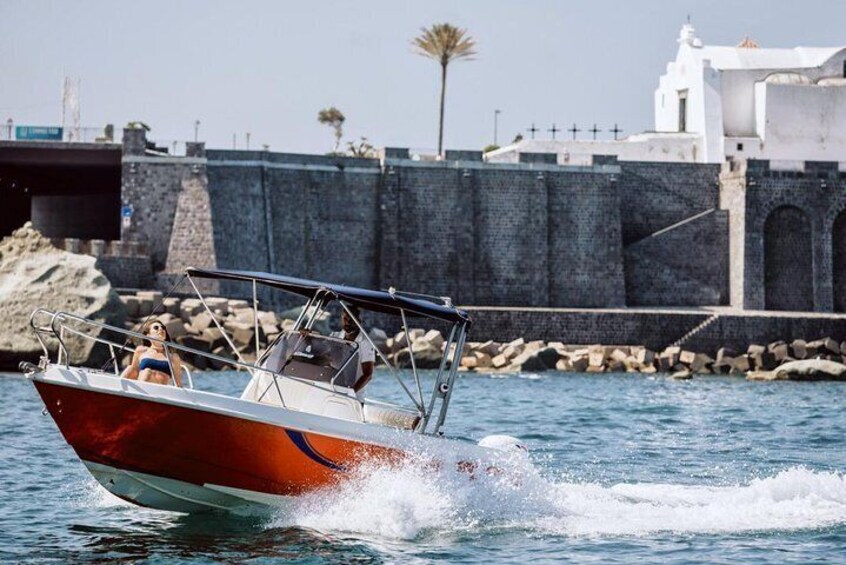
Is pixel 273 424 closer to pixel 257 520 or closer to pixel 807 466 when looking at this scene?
pixel 257 520

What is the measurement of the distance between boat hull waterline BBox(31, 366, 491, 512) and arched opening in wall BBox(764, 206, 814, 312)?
42892 millimetres

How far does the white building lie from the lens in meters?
63.9

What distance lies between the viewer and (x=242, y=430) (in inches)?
642

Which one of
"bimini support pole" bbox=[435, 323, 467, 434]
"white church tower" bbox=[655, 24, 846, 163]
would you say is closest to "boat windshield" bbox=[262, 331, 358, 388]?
"bimini support pole" bbox=[435, 323, 467, 434]

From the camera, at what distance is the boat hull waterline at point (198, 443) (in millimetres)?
16250

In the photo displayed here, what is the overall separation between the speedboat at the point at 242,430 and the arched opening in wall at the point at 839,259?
43267mm

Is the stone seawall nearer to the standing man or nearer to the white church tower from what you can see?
the white church tower

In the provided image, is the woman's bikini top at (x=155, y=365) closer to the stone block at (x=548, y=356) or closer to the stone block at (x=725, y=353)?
the stone block at (x=548, y=356)

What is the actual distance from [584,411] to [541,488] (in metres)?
15.6

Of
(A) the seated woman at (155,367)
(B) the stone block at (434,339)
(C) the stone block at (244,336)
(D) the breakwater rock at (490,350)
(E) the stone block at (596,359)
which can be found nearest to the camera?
(A) the seated woman at (155,367)

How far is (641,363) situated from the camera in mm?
48844

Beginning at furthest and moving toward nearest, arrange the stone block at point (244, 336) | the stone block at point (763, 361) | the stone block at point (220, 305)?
the stone block at point (763, 361), the stone block at point (220, 305), the stone block at point (244, 336)

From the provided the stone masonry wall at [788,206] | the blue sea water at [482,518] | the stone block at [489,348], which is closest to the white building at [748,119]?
the stone masonry wall at [788,206]

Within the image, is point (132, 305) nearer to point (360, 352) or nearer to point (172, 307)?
point (172, 307)
